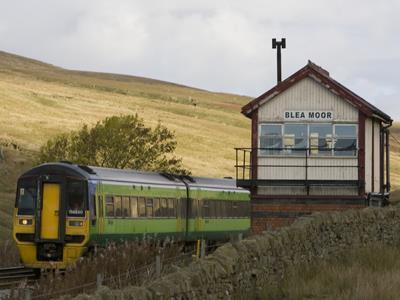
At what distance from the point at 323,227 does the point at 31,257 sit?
671cm

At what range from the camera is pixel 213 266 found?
1109cm

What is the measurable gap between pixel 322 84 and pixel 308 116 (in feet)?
3.90

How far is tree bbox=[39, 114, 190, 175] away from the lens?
135 ft

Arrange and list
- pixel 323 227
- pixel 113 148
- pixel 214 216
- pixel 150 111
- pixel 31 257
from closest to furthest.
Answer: pixel 323 227 → pixel 31 257 → pixel 214 216 → pixel 113 148 → pixel 150 111

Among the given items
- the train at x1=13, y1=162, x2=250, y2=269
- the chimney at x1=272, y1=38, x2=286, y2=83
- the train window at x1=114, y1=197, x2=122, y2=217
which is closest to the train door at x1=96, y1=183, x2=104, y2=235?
the train at x1=13, y1=162, x2=250, y2=269

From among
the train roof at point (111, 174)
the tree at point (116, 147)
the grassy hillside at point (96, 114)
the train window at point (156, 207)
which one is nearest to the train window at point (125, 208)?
the train roof at point (111, 174)

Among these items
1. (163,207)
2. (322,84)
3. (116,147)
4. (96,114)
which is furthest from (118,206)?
(96,114)

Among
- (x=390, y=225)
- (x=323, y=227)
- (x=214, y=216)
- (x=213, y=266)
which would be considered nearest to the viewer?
(x=213, y=266)

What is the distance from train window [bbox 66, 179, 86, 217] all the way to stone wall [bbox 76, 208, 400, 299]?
213 inches

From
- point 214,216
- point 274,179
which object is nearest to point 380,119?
point 274,179

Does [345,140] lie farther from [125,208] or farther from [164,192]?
[125,208]

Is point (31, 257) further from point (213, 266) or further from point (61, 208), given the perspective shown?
point (213, 266)

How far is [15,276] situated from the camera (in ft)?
64.1

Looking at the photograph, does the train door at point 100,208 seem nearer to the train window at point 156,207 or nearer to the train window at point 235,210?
the train window at point 156,207
